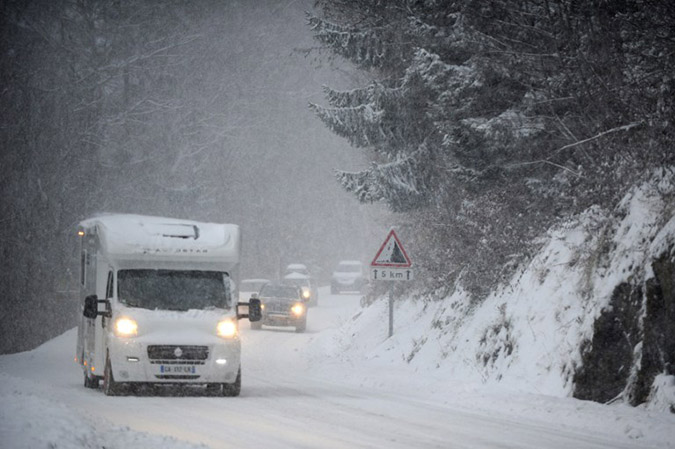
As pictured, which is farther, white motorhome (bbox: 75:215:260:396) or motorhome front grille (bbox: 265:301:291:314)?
motorhome front grille (bbox: 265:301:291:314)

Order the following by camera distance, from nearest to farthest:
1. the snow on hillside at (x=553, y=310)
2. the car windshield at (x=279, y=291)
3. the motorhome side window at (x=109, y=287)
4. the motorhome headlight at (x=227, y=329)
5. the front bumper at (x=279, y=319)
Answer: the snow on hillside at (x=553, y=310), the motorhome headlight at (x=227, y=329), the motorhome side window at (x=109, y=287), the front bumper at (x=279, y=319), the car windshield at (x=279, y=291)

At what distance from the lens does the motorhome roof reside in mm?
16438

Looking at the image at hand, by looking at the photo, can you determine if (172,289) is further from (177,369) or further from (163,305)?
(177,369)

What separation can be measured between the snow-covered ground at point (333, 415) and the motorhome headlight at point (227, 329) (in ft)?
3.31

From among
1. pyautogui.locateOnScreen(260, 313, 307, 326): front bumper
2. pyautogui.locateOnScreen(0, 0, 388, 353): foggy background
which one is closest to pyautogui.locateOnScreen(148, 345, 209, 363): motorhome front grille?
pyautogui.locateOnScreen(0, 0, 388, 353): foggy background

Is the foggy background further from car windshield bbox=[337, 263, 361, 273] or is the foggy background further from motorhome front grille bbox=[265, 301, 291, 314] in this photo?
car windshield bbox=[337, 263, 361, 273]

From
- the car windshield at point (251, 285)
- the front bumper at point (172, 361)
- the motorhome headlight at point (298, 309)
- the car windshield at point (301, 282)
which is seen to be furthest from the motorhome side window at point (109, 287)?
the car windshield at point (251, 285)

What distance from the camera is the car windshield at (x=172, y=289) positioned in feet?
53.8

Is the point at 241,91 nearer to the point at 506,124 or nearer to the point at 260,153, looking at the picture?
the point at 260,153

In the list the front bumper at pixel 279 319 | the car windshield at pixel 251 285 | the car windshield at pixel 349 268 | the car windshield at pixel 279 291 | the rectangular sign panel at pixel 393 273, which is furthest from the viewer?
the car windshield at pixel 349 268

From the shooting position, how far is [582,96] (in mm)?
17016

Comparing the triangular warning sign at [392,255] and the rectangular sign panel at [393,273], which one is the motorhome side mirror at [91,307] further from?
the triangular warning sign at [392,255]

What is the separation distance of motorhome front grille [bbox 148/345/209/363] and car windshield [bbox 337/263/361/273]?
5550 centimetres

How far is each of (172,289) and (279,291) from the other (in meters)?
20.6
